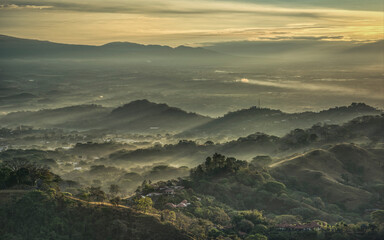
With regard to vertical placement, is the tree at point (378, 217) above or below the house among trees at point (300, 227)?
below

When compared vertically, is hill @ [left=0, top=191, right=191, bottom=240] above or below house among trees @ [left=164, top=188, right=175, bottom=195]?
above

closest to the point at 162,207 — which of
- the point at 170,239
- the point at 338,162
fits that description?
the point at 170,239

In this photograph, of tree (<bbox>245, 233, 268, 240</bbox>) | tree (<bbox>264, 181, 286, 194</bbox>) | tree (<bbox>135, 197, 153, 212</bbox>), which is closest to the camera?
tree (<bbox>135, 197, 153, 212</bbox>)

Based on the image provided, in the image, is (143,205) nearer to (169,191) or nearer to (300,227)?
(169,191)

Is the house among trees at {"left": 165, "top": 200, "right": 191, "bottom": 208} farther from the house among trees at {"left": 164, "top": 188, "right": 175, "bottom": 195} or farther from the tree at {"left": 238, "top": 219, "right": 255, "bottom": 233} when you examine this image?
the tree at {"left": 238, "top": 219, "right": 255, "bottom": 233}

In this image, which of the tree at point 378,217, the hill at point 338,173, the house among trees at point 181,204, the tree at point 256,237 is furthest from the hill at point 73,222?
the hill at point 338,173

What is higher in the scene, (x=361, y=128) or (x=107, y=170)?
(x=361, y=128)

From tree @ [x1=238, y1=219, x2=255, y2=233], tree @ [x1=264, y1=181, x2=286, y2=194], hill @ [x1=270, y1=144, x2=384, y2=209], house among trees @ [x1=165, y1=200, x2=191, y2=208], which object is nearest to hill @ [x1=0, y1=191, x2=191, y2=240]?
tree @ [x1=238, y1=219, x2=255, y2=233]

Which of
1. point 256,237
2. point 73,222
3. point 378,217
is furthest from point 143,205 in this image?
point 378,217

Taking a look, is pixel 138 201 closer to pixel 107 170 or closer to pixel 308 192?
pixel 308 192

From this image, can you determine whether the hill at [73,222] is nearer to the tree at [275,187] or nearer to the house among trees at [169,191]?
the house among trees at [169,191]

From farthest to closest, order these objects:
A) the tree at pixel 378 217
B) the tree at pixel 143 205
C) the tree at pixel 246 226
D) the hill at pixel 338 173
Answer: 1. the hill at pixel 338 173
2. the tree at pixel 378 217
3. the tree at pixel 246 226
4. the tree at pixel 143 205
